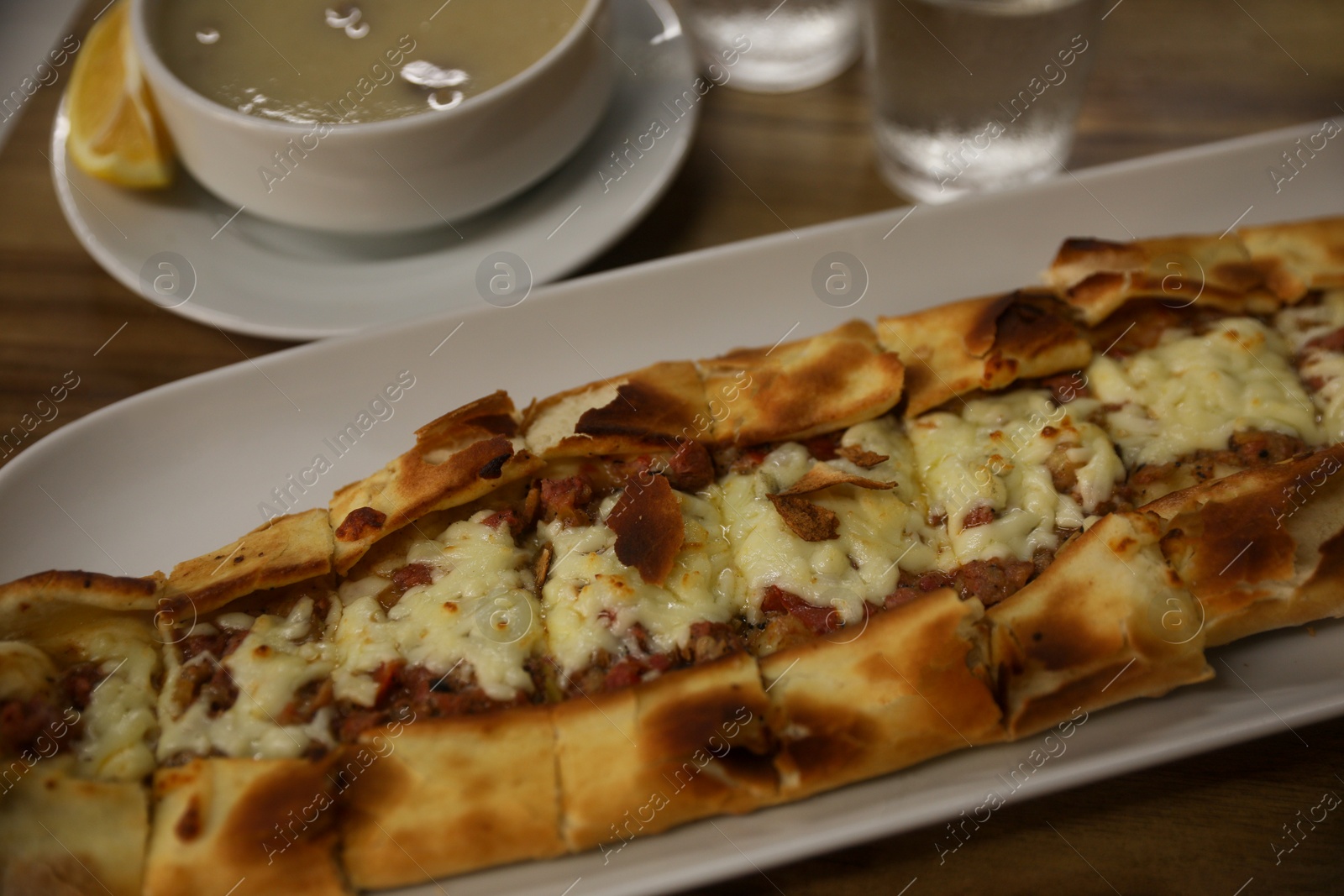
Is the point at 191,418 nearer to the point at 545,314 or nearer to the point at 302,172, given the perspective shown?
the point at 302,172

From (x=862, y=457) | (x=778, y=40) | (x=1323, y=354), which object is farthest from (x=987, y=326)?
(x=778, y=40)

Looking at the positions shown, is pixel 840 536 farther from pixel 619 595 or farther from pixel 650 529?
pixel 619 595

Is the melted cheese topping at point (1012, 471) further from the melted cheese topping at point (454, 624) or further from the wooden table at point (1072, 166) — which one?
the melted cheese topping at point (454, 624)

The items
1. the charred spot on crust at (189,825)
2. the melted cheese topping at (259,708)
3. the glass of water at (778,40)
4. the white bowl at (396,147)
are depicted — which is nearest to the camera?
the charred spot on crust at (189,825)

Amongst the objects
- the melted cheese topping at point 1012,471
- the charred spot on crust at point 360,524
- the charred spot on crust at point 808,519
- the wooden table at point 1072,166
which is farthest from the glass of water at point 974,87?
the charred spot on crust at point 360,524

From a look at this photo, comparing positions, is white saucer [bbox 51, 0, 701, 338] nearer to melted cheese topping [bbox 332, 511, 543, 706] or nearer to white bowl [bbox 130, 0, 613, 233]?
white bowl [bbox 130, 0, 613, 233]

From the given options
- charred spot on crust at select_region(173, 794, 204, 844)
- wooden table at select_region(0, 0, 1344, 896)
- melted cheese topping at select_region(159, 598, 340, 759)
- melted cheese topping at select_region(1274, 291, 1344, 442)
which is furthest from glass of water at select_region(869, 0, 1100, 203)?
charred spot on crust at select_region(173, 794, 204, 844)
